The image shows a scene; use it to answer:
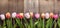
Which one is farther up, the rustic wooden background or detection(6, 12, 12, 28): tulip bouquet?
the rustic wooden background

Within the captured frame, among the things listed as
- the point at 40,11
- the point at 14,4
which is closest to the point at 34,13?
the point at 40,11

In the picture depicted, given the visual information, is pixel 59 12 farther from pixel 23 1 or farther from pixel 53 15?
pixel 23 1

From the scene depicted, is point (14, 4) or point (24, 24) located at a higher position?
point (14, 4)

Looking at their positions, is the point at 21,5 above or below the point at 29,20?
above

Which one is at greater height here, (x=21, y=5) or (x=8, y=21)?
(x=21, y=5)

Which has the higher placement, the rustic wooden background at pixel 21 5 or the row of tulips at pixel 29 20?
the rustic wooden background at pixel 21 5

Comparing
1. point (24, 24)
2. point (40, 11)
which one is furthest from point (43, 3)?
point (24, 24)
